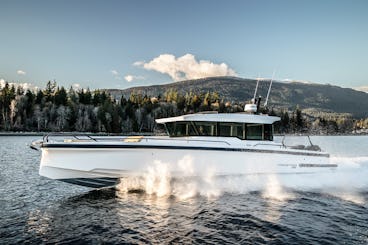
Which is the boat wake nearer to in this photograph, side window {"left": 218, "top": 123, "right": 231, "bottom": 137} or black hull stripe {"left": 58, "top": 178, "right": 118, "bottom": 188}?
black hull stripe {"left": 58, "top": 178, "right": 118, "bottom": 188}

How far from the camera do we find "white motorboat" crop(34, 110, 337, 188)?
10.1 metres

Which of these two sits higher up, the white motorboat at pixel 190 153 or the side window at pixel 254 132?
the side window at pixel 254 132

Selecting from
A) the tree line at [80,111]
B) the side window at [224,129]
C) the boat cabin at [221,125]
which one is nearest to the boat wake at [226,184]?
the boat cabin at [221,125]

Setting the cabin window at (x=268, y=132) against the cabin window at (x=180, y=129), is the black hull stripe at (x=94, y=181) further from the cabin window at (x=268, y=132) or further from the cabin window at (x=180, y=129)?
the cabin window at (x=268, y=132)

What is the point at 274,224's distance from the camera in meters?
8.13

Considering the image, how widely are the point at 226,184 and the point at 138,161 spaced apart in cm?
336

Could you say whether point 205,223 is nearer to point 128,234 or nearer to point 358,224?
point 128,234

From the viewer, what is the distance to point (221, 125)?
1202 centimetres

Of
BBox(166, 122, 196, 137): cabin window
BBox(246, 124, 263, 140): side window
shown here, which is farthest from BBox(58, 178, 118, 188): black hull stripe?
BBox(246, 124, 263, 140): side window

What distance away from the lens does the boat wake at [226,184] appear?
35.4ft

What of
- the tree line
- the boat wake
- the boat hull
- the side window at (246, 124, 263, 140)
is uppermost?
the tree line

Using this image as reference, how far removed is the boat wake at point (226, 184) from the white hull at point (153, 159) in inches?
6.7

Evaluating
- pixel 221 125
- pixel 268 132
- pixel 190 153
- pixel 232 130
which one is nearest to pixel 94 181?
pixel 190 153

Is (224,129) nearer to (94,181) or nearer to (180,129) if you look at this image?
(180,129)
